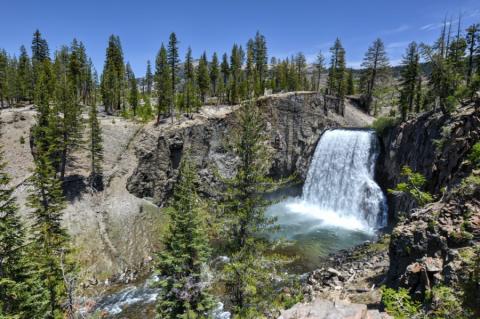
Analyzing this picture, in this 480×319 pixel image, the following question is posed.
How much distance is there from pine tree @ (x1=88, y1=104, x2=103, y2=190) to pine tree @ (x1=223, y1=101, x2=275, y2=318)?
3090 centimetres

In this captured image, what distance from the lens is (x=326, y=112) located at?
2180 inches

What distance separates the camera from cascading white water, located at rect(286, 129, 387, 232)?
119 ft

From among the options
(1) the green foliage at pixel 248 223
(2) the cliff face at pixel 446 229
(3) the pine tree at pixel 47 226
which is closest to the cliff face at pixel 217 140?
(3) the pine tree at pixel 47 226

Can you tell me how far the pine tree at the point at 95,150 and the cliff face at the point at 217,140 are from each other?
434 cm

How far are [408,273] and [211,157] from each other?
35524 mm

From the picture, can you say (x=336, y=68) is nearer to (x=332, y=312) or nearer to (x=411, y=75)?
(x=411, y=75)

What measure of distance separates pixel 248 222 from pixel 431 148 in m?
23.0

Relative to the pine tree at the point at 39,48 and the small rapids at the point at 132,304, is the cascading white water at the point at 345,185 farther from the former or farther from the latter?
the pine tree at the point at 39,48

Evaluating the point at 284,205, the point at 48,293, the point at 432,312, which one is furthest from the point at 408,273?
the point at 284,205

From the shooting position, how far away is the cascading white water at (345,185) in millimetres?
36375

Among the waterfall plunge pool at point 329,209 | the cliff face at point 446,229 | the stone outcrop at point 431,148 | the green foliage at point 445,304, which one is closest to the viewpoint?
the green foliage at point 445,304

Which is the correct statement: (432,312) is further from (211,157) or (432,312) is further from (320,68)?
(320,68)

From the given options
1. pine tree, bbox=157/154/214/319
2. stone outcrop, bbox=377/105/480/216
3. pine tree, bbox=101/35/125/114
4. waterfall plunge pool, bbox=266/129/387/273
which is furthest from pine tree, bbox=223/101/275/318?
pine tree, bbox=101/35/125/114

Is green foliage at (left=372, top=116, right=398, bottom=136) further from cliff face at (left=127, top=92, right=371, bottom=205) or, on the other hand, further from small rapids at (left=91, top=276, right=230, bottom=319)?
small rapids at (left=91, top=276, right=230, bottom=319)
